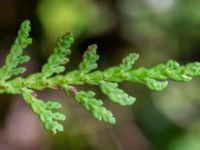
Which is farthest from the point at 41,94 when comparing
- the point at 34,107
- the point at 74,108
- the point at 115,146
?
the point at 34,107

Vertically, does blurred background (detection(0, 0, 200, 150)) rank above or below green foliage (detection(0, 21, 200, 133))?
below

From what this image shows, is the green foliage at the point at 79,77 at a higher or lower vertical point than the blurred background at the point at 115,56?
higher

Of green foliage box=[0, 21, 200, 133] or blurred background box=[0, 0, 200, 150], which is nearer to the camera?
green foliage box=[0, 21, 200, 133]

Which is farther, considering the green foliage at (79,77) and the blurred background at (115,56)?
the blurred background at (115,56)

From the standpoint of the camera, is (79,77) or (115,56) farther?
(115,56)

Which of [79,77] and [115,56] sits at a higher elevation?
[79,77]
